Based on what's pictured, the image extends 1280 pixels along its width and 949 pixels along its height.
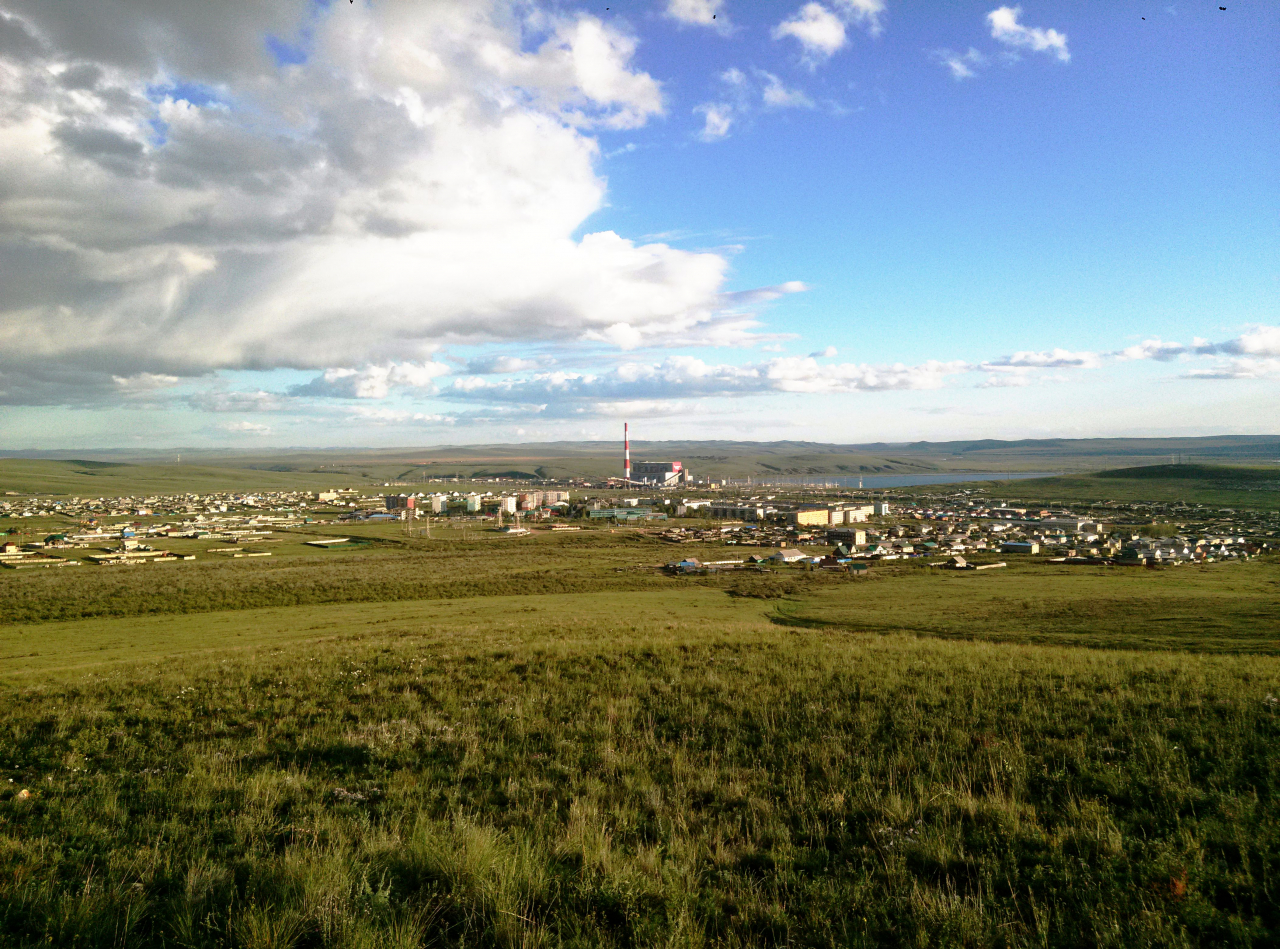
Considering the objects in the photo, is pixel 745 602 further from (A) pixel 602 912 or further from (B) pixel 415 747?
(A) pixel 602 912

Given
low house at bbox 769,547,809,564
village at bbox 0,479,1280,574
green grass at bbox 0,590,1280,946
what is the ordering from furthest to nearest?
1. village at bbox 0,479,1280,574
2. low house at bbox 769,547,809,564
3. green grass at bbox 0,590,1280,946

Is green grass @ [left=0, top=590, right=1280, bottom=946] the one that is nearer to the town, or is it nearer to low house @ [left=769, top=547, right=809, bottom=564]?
the town

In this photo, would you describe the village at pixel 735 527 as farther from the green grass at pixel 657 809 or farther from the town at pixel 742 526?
the green grass at pixel 657 809

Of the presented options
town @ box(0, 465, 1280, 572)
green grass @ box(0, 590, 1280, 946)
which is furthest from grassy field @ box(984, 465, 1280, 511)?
green grass @ box(0, 590, 1280, 946)

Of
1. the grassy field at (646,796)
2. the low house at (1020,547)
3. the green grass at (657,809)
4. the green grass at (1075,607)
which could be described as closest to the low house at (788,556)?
the green grass at (1075,607)

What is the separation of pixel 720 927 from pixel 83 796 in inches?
252

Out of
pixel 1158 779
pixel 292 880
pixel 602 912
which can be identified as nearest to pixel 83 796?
pixel 292 880

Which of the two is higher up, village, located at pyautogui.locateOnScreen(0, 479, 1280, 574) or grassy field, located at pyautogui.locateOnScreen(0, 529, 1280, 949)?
grassy field, located at pyautogui.locateOnScreen(0, 529, 1280, 949)

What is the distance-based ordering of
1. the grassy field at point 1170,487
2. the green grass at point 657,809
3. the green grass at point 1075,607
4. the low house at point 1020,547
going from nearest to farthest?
Result: 1. the green grass at point 657,809
2. the green grass at point 1075,607
3. the low house at point 1020,547
4. the grassy field at point 1170,487

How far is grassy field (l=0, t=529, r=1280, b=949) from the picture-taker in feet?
13.6

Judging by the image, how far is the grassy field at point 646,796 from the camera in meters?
4.14

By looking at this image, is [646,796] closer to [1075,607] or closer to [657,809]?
[657,809]

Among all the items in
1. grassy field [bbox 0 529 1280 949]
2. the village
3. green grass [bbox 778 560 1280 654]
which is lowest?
the village

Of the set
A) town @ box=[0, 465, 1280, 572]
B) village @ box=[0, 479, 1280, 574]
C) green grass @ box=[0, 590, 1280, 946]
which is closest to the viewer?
green grass @ box=[0, 590, 1280, 946]
